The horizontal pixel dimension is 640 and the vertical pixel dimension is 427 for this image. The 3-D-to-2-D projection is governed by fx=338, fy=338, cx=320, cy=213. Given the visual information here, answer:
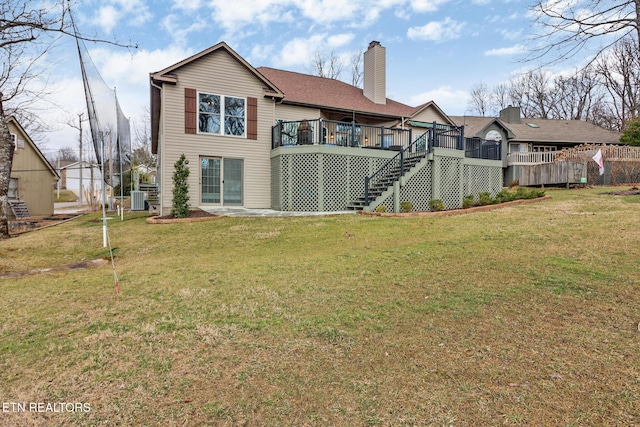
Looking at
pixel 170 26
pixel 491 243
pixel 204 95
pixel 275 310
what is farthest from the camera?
pixel 204 95

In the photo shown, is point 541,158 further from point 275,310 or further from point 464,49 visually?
point 275,310

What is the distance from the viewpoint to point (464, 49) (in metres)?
11.8

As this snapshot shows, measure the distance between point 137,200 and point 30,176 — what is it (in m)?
6.36

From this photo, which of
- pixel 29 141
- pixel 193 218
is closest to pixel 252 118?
pixel 193 218

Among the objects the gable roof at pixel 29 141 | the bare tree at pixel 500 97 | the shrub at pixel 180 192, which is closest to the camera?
the shrub at pixel 180 192

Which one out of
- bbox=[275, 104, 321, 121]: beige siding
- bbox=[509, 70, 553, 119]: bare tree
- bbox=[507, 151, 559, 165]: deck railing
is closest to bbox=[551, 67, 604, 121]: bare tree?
bbox=[509, 70, 553, 119]: bare tree

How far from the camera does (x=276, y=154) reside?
41.9 ft

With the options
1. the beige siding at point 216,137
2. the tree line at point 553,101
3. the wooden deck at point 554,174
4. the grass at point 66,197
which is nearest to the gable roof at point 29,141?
the beige siding at point 216,137

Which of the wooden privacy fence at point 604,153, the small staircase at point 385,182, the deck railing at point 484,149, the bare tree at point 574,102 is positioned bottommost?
the small staircase at point 385,182

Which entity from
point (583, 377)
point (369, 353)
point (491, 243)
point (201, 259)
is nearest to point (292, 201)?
point (201, 259)

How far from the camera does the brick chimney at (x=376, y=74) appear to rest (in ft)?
58.5

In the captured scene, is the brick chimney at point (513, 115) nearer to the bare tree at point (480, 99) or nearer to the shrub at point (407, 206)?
the bare tree at point (480, 99)

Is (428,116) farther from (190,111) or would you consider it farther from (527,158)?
(190,111)

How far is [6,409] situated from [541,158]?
28.9m
